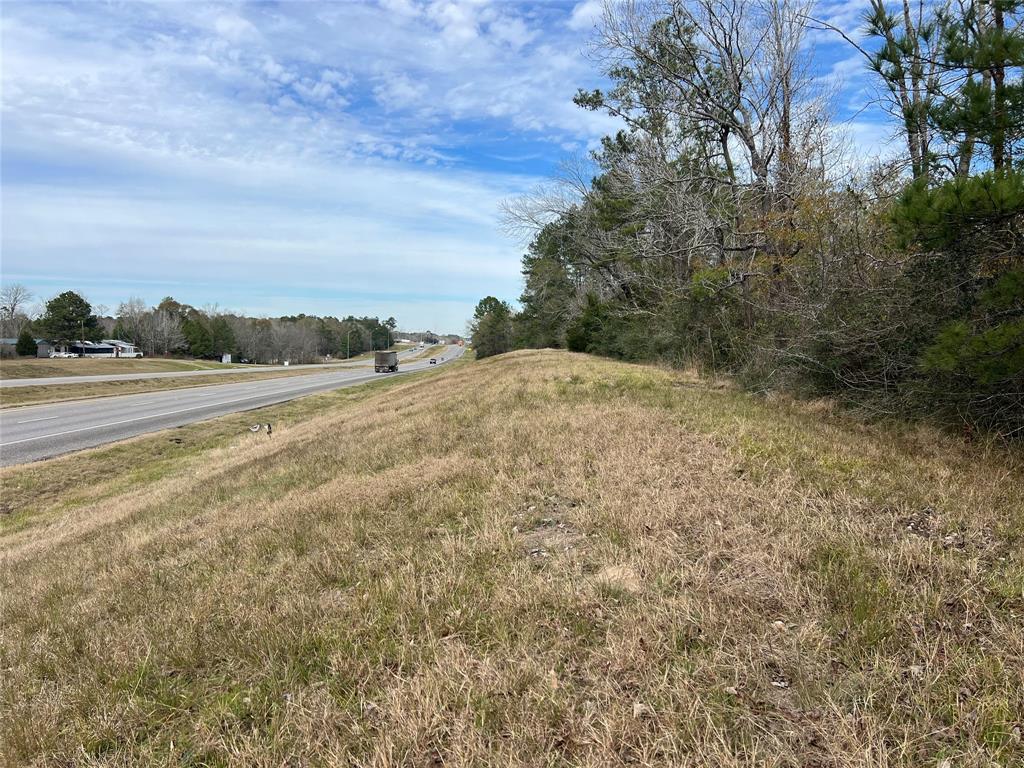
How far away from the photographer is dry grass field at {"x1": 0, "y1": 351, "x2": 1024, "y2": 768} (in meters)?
2.08

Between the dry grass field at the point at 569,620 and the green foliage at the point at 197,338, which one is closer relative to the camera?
the dry grass field at the point at 569,620

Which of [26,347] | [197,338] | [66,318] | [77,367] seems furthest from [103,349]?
[77,367]

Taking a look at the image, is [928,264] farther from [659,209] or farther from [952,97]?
[659,209]

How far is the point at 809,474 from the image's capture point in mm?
4383

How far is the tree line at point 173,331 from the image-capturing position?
229 feet

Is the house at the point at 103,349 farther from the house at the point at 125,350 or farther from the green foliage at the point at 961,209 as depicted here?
the green foliage at the point at 961,209

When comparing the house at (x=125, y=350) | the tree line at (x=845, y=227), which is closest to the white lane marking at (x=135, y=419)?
the tree line at (x=845, y=227)

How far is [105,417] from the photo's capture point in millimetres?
20562

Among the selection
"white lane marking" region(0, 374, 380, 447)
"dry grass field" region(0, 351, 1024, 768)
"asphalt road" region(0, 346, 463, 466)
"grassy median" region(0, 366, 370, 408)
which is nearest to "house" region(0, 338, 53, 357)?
"grassy median" region(0, 366, 370, 408)

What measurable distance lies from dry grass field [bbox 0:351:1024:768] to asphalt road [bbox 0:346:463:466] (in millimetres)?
12665

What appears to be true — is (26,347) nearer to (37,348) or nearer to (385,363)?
(37,348)

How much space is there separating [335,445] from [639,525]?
6835mm

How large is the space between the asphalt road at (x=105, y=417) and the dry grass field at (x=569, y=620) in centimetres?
1267

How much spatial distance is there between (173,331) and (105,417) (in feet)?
242
